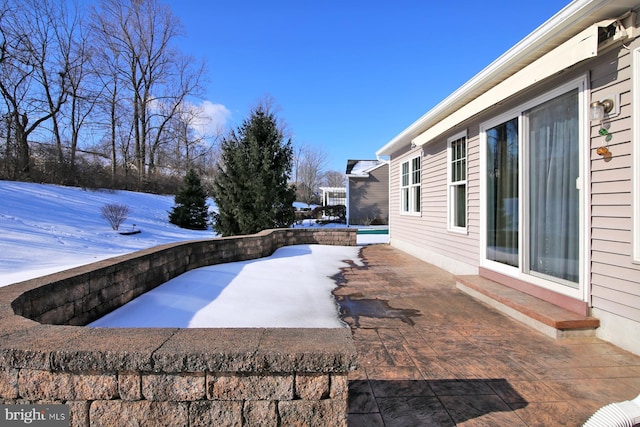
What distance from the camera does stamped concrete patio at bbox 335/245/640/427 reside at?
1.84 m

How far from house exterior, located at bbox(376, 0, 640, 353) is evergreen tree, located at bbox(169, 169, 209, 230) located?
13.2 m

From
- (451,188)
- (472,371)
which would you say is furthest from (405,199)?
(472,371)

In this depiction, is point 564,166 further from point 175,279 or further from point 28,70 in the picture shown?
point 28,70

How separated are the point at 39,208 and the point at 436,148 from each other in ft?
40.3

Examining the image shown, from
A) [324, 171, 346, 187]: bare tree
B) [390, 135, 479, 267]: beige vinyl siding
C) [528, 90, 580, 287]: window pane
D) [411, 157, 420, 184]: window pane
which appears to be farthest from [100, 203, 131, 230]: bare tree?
[324, 171, 346, 187]: bare tree

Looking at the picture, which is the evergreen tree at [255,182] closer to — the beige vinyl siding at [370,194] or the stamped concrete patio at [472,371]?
the stamped concrete patio at [472,371]

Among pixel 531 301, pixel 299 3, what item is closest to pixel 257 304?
pixel 531 301

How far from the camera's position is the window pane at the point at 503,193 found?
12.9 feet

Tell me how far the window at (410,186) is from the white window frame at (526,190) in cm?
291

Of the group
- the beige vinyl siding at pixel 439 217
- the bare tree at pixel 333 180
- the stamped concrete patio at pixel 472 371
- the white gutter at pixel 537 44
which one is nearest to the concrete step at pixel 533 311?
the stamped concrete patio at pixel 472 371

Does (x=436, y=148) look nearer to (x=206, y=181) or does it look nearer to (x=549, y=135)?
(x=549, y=135)

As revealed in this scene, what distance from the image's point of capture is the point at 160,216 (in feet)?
50.8

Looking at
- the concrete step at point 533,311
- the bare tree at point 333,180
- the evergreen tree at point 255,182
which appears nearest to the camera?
the concrete step at point 533,311

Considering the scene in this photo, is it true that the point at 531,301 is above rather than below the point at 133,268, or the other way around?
below
